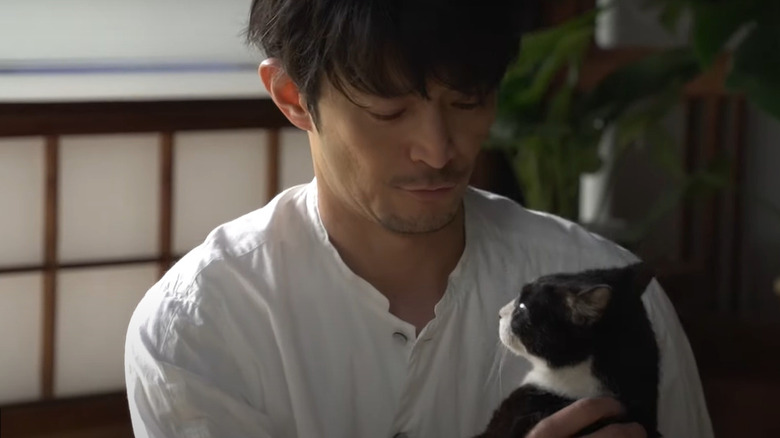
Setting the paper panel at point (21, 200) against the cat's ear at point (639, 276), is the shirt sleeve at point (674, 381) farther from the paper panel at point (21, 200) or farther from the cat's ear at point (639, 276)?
the paper panel at point (21, 200)

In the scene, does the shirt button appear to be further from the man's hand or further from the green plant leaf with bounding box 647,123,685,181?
the green plant leaf with bounding box 647,123,685,181

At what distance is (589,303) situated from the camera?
1234 millimetres

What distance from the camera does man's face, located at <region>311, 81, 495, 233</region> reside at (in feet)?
4.46

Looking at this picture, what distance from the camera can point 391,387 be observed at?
1.50 metres

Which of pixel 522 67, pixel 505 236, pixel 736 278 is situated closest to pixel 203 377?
pixel 505 236

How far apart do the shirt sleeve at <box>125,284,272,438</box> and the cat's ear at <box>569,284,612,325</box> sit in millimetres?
396

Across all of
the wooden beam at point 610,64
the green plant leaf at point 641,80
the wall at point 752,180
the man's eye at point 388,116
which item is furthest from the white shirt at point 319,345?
the wall at point 752,180

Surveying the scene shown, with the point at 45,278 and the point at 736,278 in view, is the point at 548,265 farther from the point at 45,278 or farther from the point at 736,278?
the point at 736,278

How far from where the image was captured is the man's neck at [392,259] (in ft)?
5.02

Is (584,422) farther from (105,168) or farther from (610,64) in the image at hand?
(610,64)

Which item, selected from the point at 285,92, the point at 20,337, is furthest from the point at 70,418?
the point at 285,92

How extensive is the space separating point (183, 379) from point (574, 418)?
43cm

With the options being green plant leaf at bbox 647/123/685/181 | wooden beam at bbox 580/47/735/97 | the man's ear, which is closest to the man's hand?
the man's ear

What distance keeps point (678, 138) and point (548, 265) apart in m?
1.50
